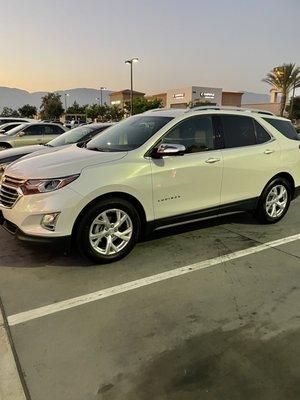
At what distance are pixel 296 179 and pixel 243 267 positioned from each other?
2.51m

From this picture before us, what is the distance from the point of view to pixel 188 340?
3.21 meters

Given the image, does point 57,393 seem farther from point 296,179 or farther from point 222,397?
point 296,179

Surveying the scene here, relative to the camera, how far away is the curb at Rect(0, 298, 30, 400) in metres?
2.63

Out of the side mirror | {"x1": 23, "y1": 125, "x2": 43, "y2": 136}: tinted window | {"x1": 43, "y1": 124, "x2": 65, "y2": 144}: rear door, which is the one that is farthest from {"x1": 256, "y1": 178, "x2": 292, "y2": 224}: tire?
{"x1": 23, "y1": 125, "x2": 43, "y2": 136}: tinted window

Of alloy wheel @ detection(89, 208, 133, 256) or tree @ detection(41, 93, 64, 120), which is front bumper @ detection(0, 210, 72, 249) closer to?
alloy wheel @ detection(89, 208, 133, 256)

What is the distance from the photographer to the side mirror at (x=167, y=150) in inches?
189

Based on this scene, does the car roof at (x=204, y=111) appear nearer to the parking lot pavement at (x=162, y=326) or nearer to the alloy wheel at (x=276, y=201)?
the alloy wheel at (x=276, y=201)

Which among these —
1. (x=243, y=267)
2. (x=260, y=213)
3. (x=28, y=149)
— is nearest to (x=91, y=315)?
(x=243, y=267)

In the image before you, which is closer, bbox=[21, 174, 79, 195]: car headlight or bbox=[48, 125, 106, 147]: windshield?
bbox=[21, 174, 79, 195]: car headlight

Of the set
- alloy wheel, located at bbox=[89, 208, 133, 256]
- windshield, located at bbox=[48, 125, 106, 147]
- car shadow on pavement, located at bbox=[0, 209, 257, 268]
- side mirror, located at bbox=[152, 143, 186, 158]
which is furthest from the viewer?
windshield, located at bbox=[48, 125, 106, 147]

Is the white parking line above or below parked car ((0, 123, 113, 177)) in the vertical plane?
below

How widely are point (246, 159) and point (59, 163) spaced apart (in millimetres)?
2584

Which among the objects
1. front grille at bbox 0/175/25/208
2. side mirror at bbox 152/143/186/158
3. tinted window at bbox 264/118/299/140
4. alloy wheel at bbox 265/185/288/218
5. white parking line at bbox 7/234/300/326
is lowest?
white parking line at bbox 7/234/300/326

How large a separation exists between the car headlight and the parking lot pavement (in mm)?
899
